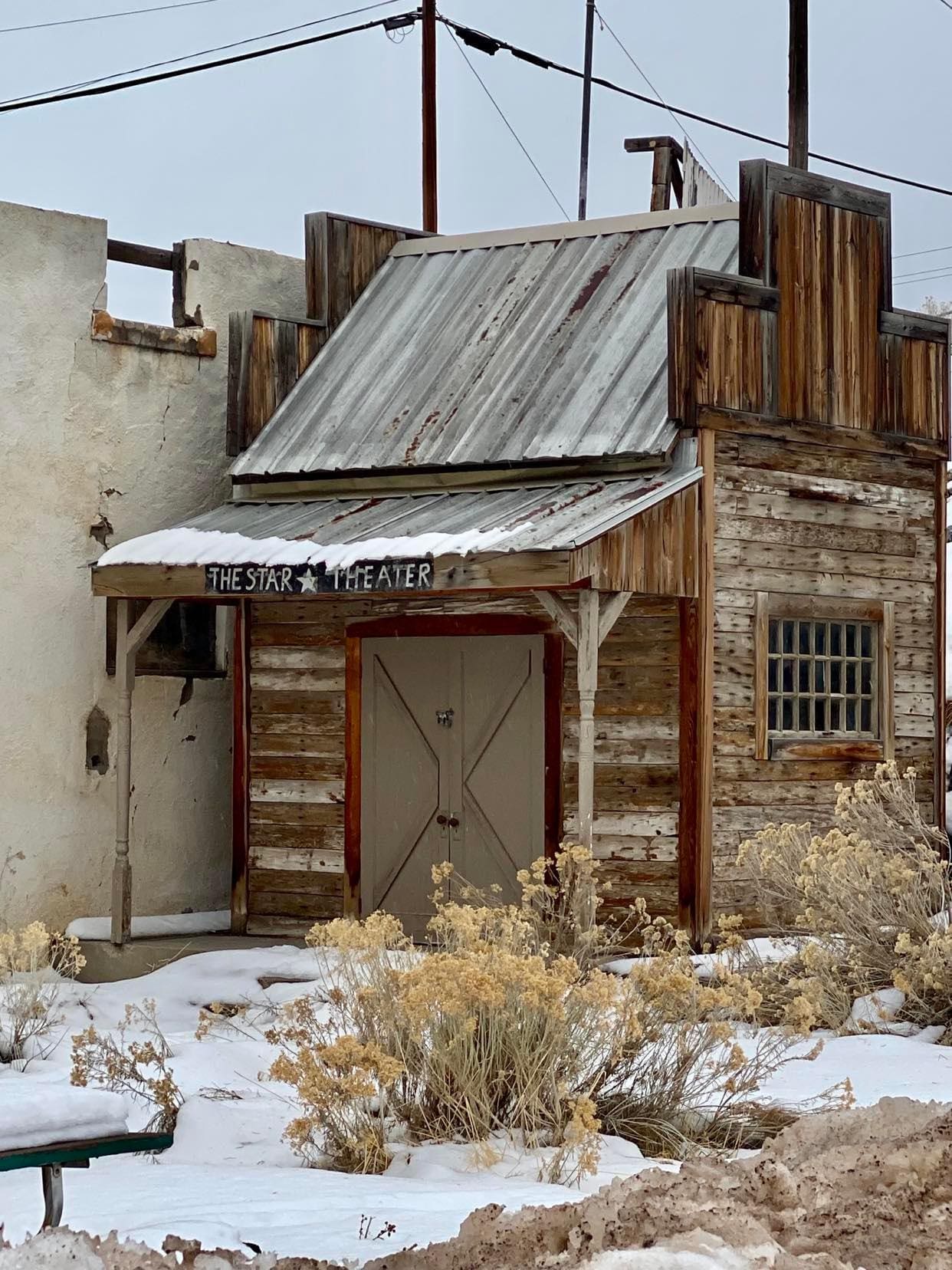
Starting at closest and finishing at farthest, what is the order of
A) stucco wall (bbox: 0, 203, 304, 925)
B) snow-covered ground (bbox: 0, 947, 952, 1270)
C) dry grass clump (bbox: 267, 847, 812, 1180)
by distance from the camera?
1. snow-covered ground (bbox: 0, 947, 952, 1270)
2. dry grass clump (bbox: 267, 847, 812, 1180)
3. stucco wall (bbox: 0, 203, 304, 925)

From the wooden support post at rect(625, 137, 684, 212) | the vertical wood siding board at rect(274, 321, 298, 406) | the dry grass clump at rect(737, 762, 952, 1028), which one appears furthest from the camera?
the wooden support post at rect(625, 137, 684, 212)

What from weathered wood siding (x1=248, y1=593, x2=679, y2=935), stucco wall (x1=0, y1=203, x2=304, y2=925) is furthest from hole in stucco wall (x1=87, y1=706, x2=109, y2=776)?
weathered wood siding (x1=248, y1=593, x2=679, y2=935)

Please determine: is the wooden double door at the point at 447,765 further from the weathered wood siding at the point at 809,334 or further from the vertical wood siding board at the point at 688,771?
the weathered wood siding at the point at 809,334

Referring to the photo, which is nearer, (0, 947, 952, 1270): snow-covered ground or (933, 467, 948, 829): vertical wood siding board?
(0, 947, 952, 1270): snow-covered ground

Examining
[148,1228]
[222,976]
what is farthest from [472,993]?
[222,976]

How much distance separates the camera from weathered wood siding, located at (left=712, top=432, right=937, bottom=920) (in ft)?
40.1

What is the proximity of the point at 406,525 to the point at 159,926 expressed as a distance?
3712 millimetres

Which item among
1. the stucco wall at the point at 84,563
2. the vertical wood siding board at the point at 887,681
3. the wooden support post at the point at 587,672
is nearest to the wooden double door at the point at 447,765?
the stucco wall at the point at 84,563

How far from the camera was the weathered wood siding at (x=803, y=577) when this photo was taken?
12.2 meters

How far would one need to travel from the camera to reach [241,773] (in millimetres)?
13680

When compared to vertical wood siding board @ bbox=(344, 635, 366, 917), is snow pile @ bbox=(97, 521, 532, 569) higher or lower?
higher

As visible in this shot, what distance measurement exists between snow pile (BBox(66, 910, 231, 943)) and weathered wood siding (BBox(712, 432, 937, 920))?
3923mm

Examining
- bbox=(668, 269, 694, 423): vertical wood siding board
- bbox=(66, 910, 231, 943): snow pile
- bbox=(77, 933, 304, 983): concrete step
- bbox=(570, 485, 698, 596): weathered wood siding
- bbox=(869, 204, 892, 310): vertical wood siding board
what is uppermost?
bbox=(869, 204, 892, 310): vertical wood siding board

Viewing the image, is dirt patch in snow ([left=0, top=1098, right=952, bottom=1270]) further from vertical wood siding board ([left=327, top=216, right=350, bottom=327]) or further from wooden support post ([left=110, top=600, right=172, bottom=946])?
vertical wood siding board ([left=327, top=216, right=350, bottom=327])
